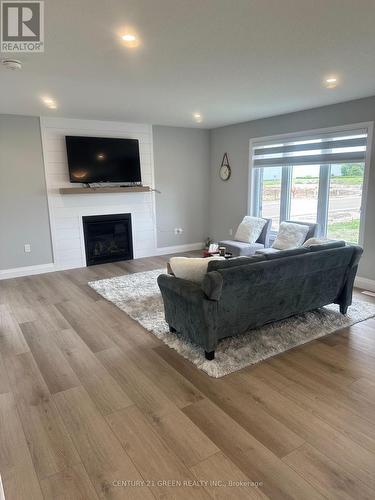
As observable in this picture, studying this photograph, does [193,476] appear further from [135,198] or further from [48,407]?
[135,198]

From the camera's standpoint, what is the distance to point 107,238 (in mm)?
6453

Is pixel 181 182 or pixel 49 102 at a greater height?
pixel 49 102

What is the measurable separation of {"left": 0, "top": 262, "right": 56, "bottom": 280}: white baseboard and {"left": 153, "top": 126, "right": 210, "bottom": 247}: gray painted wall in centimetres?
221

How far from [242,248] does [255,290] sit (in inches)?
102

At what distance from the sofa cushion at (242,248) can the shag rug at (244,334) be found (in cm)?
166

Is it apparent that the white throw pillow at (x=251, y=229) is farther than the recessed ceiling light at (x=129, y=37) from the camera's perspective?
Yes

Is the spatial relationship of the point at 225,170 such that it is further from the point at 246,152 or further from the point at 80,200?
the point at 80,200

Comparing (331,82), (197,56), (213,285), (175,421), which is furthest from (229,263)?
(331,82)

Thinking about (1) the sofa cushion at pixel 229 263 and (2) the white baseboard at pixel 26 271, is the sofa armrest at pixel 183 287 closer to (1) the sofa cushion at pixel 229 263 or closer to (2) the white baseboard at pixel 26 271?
(1) the sofa cushion at pixel 229 263

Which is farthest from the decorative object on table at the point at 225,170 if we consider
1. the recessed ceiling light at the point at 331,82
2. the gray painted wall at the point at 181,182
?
the recessed ceiling light at the point at 331,82

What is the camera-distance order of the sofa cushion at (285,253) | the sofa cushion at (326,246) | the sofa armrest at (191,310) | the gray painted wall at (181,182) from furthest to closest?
the gray painted wall at (181,182) < the sofa cushion at (326,246) < the sofa cushion at (285,253) < the sofa armrest at (191,310)

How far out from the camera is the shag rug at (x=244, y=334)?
294 cm

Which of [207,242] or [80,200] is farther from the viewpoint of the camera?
[207,242]

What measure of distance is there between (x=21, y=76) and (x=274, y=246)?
405 centimetres
